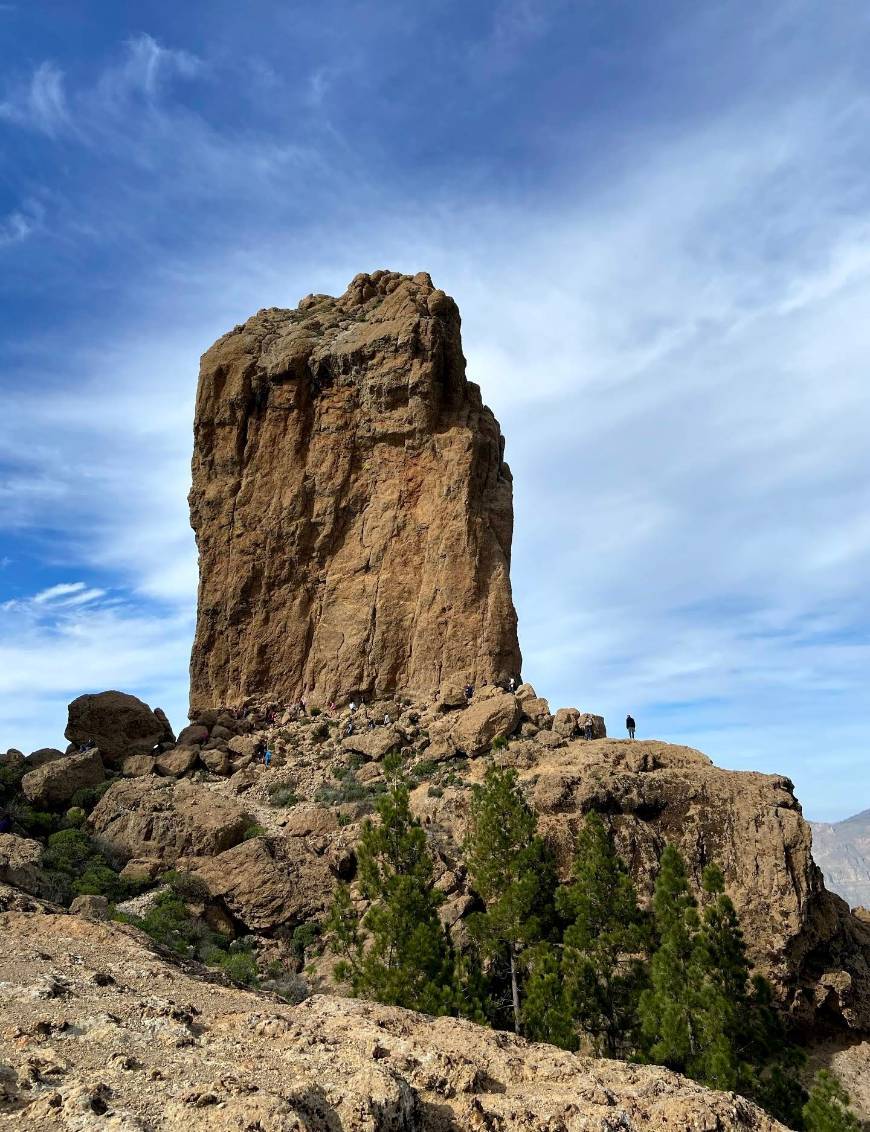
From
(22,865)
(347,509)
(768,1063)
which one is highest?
(347,509)

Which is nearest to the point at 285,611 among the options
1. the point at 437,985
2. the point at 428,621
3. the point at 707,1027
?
the point at 428,621

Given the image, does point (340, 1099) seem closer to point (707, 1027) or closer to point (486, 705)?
point (707, 1027)

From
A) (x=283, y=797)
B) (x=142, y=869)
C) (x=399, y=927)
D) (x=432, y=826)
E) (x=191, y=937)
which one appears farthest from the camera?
(x=283, y=797)

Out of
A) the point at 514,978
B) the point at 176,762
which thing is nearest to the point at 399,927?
the point at 514,978

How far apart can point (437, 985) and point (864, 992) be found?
44.2 feet

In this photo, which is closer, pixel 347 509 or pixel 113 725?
pixel 113 725

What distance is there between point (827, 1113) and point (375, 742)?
791 inches

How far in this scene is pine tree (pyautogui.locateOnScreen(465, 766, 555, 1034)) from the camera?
18406 mm

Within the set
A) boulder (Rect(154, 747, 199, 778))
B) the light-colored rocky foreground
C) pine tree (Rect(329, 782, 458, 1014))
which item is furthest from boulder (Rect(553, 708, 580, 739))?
the light-colored rocky foreground

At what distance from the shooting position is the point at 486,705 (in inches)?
1184

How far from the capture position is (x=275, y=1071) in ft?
18.4

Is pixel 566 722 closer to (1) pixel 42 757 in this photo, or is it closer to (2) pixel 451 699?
(2) pixel 451 699

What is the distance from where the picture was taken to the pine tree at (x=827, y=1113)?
13000 mm

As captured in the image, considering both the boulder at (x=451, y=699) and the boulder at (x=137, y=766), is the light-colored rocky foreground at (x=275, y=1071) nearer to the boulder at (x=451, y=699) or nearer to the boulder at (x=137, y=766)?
the boulder at (x=451, y=699)
